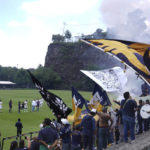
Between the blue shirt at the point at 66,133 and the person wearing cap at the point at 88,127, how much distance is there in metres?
0.45

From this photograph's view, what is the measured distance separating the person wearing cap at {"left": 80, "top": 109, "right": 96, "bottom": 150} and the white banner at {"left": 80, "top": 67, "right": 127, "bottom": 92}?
357 centimetres

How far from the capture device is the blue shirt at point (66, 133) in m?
8.04

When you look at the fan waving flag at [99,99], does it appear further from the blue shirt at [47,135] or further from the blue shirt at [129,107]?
the blue shirt at [47,135]

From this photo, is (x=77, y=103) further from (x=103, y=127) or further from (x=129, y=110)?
(x=129, y=110)

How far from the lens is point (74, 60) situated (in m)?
111

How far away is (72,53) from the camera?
113 meters

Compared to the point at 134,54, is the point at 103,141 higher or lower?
lower

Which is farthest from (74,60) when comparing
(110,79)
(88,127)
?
(88,127)

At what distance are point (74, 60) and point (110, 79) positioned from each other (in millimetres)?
99084

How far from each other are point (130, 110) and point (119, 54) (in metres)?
1.74

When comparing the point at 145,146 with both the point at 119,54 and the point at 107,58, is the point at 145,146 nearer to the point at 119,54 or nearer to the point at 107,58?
the point at 119,54

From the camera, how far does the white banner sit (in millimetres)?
11922

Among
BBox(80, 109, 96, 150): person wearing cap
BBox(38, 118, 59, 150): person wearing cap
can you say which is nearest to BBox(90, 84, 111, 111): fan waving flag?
BBox(80, 109, 96, 150): person wearing cap

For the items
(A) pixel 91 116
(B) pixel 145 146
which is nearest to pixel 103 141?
(A) pixel 91 116
